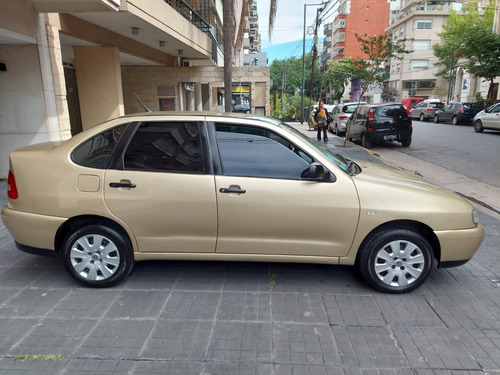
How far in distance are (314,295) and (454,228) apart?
1428mm

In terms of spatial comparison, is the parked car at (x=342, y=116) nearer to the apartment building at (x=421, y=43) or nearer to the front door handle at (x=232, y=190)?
the front door handle at (x=232, y=190)

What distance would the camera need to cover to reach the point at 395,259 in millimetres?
3605

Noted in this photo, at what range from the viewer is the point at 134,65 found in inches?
645

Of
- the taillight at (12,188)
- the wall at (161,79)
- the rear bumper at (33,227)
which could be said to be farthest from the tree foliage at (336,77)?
the rear bumper at (33,227)

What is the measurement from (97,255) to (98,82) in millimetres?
8340

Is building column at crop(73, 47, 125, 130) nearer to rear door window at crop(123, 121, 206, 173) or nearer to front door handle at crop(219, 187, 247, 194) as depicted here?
rear door window at crop(123, 121, 206, 173)

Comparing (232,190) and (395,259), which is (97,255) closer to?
(232,190)

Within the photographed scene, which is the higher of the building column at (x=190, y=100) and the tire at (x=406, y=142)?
the building column at (x=190, y=100)

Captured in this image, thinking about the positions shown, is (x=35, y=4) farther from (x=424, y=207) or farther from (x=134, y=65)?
(x=134, y=65)

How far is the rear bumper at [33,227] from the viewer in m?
3.64

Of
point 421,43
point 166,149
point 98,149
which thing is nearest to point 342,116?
point 166,149

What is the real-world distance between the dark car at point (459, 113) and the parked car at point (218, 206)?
2571 cm

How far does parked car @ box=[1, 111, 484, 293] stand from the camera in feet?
11.5

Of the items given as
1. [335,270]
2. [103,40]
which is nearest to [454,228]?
[335,270]
